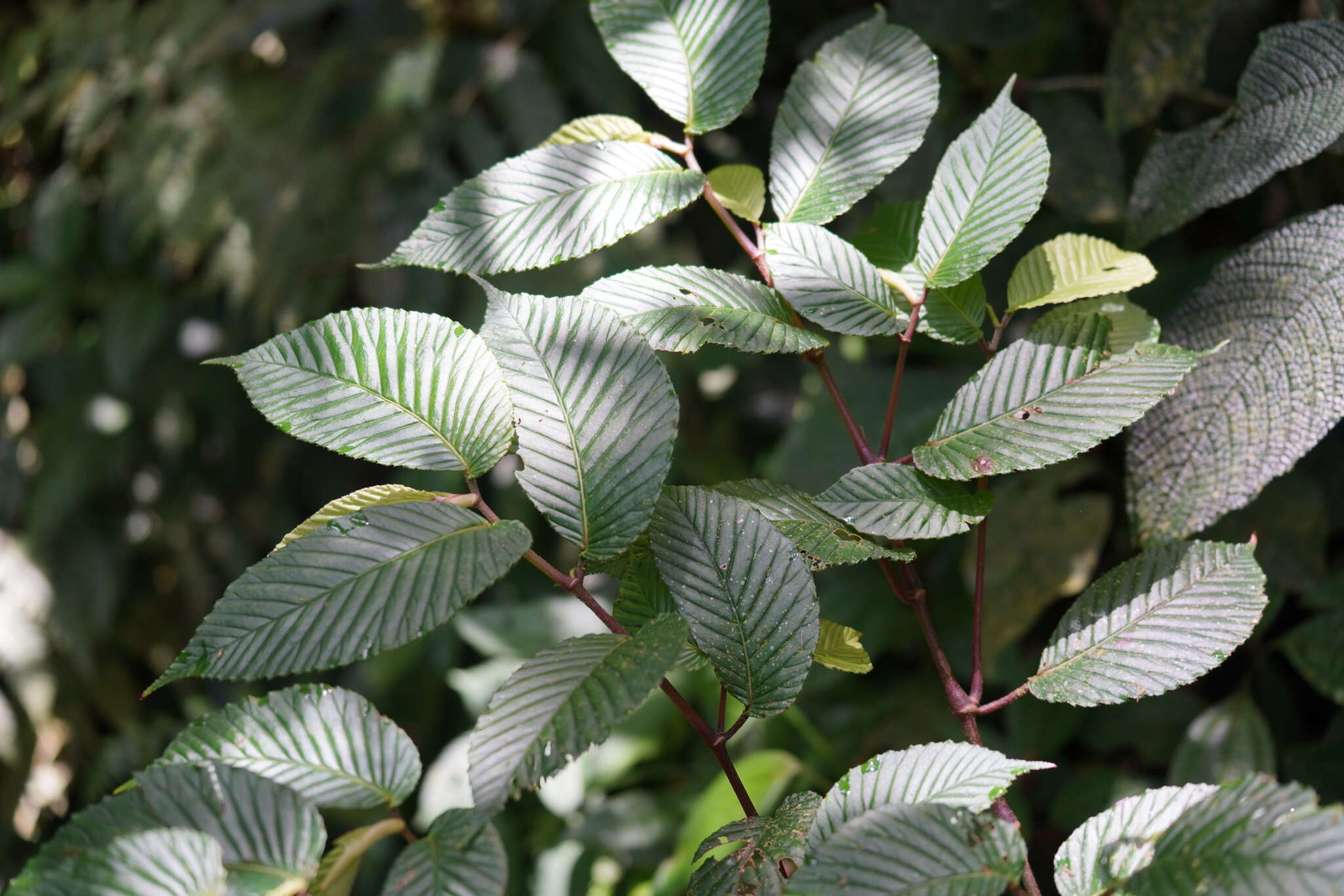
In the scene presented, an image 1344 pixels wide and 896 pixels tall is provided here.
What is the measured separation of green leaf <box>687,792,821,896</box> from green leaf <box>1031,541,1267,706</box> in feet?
0.36

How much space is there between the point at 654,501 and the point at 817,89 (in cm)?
26

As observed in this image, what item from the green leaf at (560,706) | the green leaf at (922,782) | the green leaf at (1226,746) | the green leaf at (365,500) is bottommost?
the green leaf at (1226,746)

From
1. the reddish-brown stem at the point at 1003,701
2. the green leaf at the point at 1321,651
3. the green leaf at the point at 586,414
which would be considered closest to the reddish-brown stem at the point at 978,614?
the reddish-brown stem at the point at 1003,701

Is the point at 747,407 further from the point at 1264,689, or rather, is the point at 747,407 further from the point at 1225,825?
the point at 1225,825

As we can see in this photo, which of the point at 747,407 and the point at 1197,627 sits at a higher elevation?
the point at 1197,627

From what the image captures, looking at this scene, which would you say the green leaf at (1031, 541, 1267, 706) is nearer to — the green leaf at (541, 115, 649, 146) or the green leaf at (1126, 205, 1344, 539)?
the green leaf at (1126, 205, 1344, 539)

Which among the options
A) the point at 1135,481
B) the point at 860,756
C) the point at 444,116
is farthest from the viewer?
the point at 444,116

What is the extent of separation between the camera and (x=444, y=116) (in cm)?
130

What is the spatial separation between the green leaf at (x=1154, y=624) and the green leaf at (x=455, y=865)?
0.70 feet

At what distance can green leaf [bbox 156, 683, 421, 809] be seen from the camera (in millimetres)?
340

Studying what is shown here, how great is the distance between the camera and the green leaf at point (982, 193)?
0.43 meters

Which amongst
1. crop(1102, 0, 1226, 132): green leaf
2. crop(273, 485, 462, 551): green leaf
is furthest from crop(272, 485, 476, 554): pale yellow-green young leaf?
crop(1102, 0, 1226, 132): green leaf

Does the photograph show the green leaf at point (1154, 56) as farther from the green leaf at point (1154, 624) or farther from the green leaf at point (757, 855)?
the green leaf at point (757, 855)

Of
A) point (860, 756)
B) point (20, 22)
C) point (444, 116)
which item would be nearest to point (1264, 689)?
point (860, 756)
